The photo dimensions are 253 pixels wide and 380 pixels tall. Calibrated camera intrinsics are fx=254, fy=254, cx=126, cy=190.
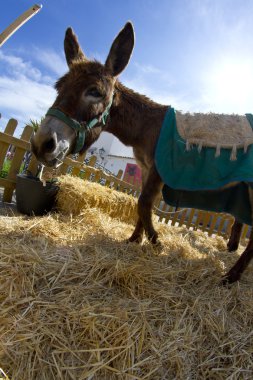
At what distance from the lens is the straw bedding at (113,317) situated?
123 centimetres

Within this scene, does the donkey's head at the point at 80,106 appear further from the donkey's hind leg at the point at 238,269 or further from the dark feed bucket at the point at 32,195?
the donkey's hind leg at the point at 238,269

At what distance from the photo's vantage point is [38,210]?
149 inches

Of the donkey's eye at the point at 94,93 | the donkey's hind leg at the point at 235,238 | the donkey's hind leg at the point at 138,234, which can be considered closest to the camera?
the donkey's eye at the point at 94,93

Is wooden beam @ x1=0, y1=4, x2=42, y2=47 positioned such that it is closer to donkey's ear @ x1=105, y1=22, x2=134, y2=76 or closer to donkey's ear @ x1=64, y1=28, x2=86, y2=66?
donkey's ear @ x1=64, y1=28, x2=86, y2=66

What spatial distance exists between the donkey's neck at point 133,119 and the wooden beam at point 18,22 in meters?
1.21

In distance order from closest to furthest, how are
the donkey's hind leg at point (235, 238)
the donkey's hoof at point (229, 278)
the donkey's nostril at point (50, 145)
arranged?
the donkey's nostril at point (50, 145) < the donkey's hoof at point (229, 278) < the donkey's hind leg at point (235, 238)

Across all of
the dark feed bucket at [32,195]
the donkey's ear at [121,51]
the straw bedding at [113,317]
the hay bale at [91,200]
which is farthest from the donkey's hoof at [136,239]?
the donkey's ear at [121,51]

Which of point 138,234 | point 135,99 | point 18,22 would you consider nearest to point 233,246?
point 138,234

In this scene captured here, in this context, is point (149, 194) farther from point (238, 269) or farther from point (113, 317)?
point (113, 317)

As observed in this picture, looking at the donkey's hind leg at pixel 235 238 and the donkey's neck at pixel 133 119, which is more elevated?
the donkey's neck at pixel 133 119

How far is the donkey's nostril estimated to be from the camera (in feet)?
6.15

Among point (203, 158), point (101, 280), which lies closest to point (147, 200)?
point (203, 158)

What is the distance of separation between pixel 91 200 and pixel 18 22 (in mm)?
2473

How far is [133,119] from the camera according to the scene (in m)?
2.81
